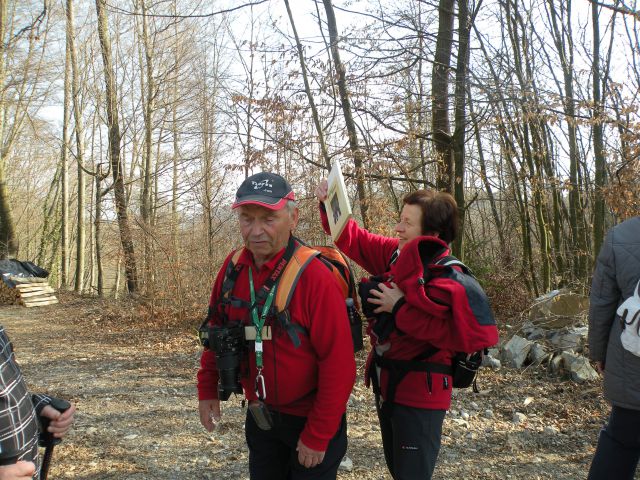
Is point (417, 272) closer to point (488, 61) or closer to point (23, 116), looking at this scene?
point (488, 61)

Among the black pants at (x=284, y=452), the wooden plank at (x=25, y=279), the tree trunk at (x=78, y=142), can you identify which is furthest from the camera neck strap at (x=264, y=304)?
the tree trunk at (x=78, y=142)

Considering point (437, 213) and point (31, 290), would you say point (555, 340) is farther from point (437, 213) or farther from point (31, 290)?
point (31, 290)

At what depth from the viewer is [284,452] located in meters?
2.20

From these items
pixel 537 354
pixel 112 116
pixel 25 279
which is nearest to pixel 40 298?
pixel 25 279

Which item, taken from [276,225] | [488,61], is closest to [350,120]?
[488,61]

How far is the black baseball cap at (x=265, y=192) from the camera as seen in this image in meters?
1.99

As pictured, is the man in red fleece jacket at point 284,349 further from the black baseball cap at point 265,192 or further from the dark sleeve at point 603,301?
the dark sleeve at point 603,301

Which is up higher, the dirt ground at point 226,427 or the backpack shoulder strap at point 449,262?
the backpack shoulder strap at point 449,262

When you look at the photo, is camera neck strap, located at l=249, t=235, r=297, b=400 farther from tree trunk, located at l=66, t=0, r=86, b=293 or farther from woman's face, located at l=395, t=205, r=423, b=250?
tree trunk, located at l=66, t=0, r=86, b=293

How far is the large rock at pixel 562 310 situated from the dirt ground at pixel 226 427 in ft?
3.81

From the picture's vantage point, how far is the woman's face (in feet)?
7.79

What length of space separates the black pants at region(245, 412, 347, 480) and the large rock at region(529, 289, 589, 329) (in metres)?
5.25

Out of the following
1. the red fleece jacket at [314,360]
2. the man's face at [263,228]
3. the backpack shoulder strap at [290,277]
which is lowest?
the red fleece jacket at [314,360]

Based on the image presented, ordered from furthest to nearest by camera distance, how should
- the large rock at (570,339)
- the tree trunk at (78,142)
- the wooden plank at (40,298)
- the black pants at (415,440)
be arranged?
1. the tree trunk at (78,142)
2. the wooden plank at (40,298)
3. the large rock at (570,339)
4. the black pants at (415,440)
